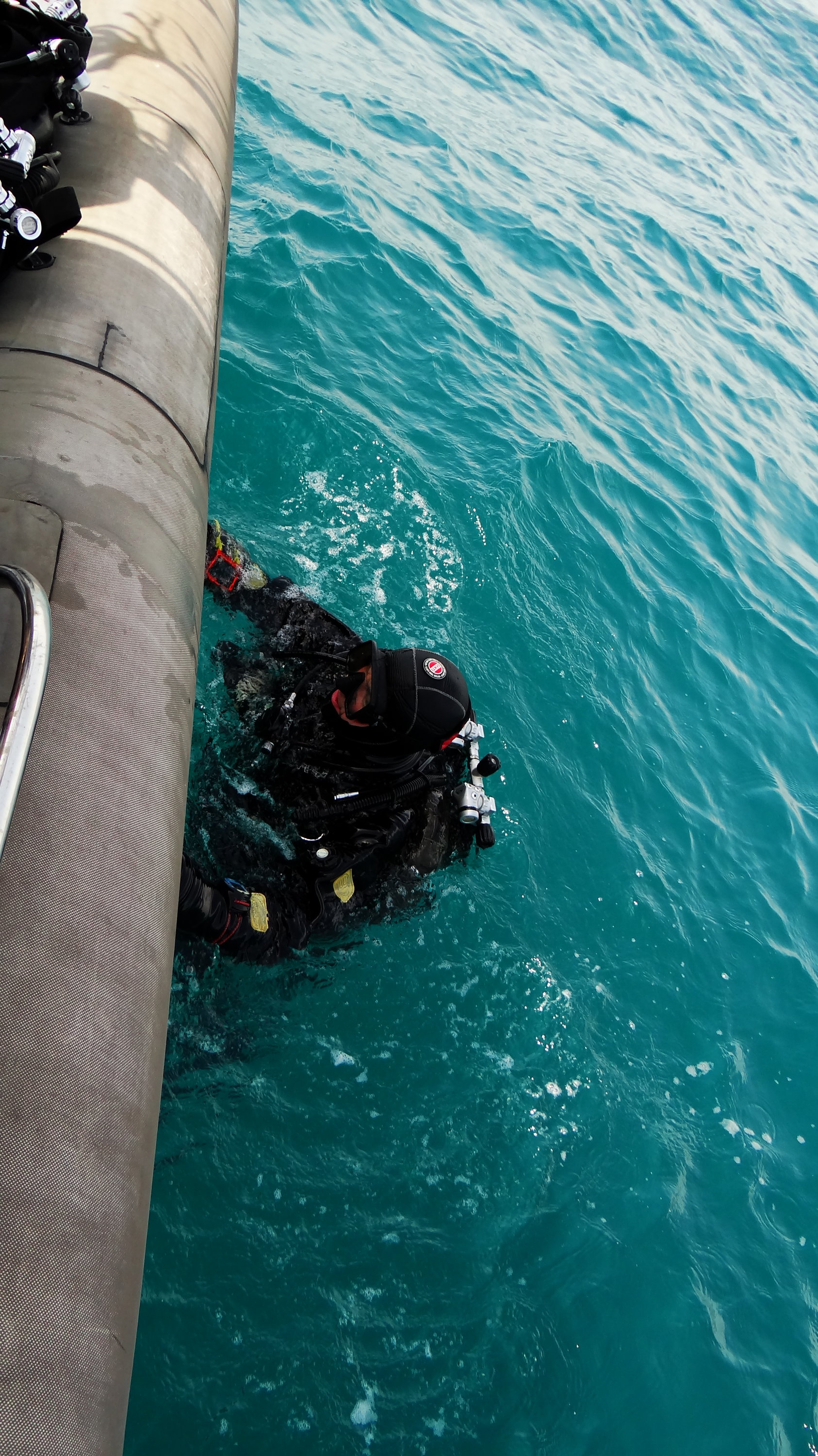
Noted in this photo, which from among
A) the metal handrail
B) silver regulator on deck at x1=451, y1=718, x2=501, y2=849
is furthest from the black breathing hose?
the metal handrail

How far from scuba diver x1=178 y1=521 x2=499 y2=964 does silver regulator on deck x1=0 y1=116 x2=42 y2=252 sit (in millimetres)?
1292

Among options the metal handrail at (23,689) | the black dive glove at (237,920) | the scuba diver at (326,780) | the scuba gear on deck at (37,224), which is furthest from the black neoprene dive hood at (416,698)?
the metal handrail at (23,689)

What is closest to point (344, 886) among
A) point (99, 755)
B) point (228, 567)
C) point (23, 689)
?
point (228, 567)

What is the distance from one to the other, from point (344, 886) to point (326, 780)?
0.53 metres

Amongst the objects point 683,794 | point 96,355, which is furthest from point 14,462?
point 683,794

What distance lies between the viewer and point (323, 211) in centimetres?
845

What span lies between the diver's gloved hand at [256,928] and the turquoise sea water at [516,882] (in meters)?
0.52

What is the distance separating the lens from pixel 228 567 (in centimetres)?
420

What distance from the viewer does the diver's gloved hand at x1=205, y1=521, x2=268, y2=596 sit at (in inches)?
160

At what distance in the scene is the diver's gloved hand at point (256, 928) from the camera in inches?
123

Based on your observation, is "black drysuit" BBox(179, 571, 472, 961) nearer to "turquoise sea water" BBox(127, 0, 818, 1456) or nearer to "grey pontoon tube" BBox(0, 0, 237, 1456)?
"turquoise sea water" BBox(127, 0, 818, 1456)

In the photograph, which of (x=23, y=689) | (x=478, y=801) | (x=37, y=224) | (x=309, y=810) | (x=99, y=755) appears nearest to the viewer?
(x=23, y=689)

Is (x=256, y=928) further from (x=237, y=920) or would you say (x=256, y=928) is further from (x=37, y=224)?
(x=37, y=224)

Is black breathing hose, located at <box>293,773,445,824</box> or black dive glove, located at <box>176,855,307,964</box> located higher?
black breathing hose, located at <box>293,773,445,824</box>
